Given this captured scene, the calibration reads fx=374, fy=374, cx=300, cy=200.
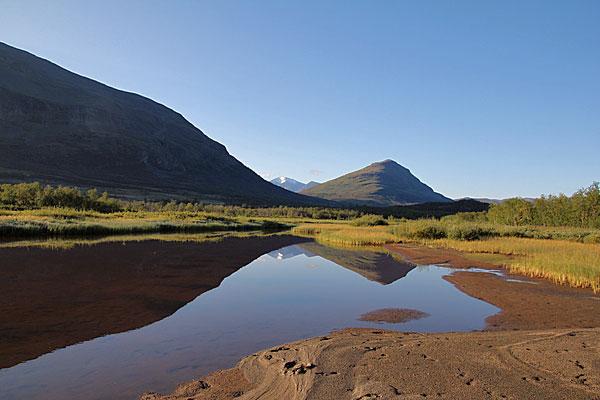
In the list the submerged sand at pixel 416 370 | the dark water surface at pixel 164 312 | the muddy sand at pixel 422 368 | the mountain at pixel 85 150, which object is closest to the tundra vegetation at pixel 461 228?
the dark water surface at pixel 164 312

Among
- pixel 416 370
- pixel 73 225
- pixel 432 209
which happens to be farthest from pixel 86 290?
pixel 432 209

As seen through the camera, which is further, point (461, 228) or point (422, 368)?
point (461, 228)

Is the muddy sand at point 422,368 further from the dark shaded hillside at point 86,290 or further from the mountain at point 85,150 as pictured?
the mountain at point 85,150

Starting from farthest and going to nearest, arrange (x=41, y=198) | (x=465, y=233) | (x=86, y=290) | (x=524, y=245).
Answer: (x=41, y=198)
(x=465, y=233)
(x=524, y=245)
(x=86, y=290)

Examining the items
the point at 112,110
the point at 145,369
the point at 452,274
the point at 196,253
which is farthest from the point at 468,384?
the point at 112,110

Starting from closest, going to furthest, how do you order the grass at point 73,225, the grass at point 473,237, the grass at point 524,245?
the grass at point 524,245, the grass at point 473,237, the grass at point 73,225

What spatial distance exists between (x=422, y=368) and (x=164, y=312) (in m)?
7.78

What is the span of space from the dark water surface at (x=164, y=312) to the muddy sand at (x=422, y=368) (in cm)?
101

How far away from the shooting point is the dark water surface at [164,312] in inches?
268

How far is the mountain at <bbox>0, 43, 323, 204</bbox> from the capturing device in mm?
→ 129000

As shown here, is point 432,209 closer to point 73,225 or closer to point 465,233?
point 465,233

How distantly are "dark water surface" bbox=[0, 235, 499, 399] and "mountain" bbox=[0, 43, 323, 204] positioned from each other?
107 meters

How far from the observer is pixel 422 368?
619cm

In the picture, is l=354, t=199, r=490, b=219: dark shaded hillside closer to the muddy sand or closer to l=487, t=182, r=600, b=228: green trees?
l=487, t=182, r=600, b=228: green trees
